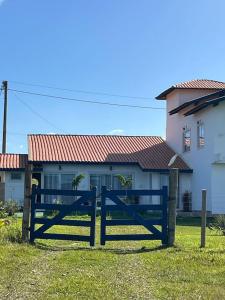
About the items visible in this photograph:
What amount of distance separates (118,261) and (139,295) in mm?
2690

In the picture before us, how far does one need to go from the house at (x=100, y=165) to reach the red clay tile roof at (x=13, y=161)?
0.83 m

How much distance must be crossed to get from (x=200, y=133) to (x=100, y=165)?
673cm

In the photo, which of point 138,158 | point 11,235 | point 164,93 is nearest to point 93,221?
point 11,235

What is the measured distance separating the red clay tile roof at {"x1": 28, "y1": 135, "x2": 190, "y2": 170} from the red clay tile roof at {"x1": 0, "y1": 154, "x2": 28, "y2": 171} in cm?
85

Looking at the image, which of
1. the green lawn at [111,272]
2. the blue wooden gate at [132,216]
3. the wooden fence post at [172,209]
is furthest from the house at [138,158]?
the green lawn at [111,272]

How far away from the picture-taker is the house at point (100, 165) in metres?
32.9

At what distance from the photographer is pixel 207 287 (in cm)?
790

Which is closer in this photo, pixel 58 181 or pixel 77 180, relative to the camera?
pixel 77 180

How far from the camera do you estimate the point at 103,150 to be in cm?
3506

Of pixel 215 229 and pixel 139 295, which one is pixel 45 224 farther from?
pixel 215 229

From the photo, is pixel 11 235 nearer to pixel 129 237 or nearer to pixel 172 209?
pixel 129 237

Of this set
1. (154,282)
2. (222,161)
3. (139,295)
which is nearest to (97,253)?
(154,282)

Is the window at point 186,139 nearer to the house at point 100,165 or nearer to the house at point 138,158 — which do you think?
the house at point 138,158

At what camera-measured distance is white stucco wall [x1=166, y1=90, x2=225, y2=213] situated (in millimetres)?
28266
